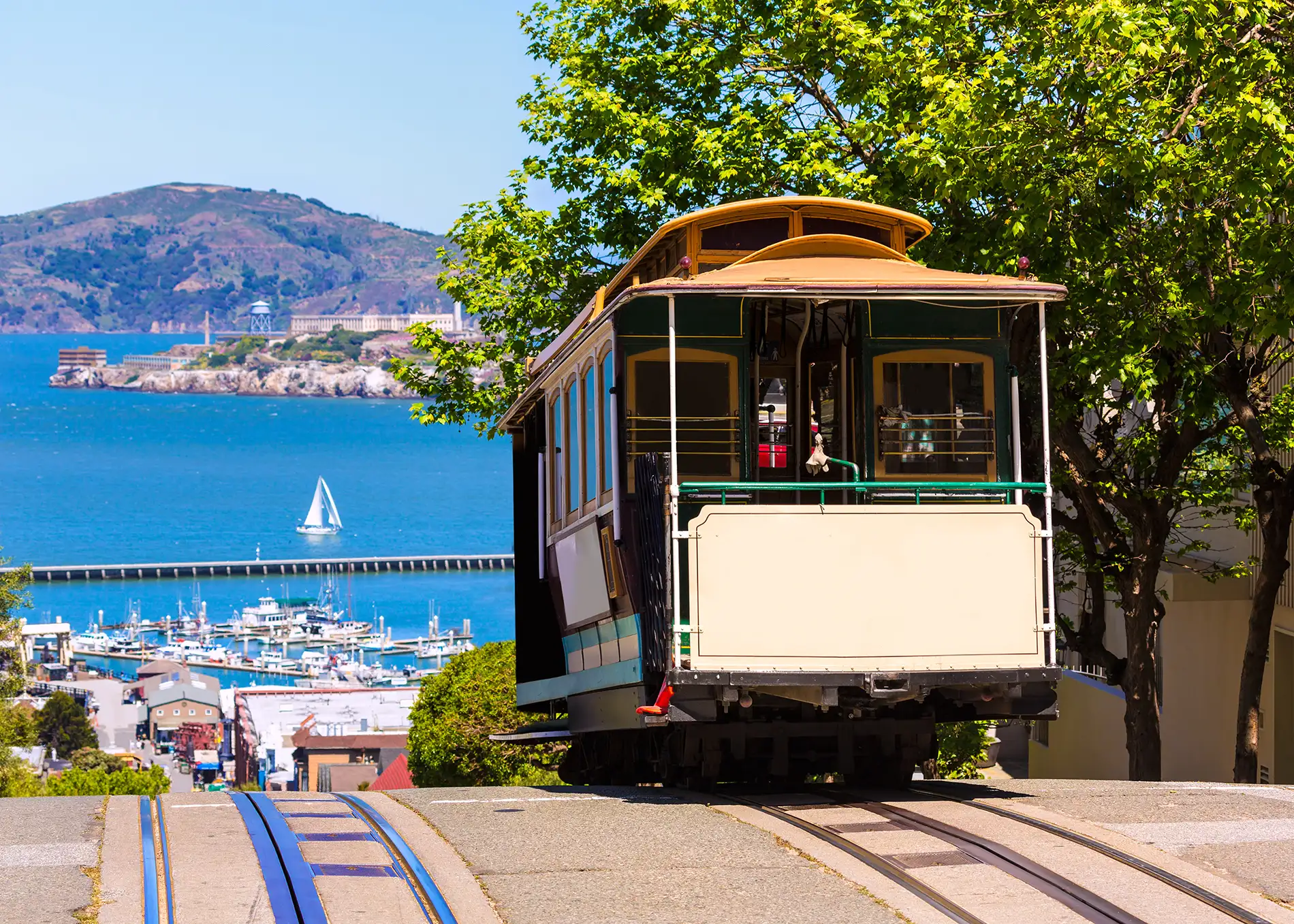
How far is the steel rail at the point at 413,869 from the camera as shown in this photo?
25.6ft

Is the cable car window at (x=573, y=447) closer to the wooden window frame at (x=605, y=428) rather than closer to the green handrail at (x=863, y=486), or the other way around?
the wooden window frame at (x=605, y=428)

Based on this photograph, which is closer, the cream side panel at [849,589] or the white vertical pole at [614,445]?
the cream side panel at [849,589]

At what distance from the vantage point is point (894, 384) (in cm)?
1204

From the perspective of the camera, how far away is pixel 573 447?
45.8 feet

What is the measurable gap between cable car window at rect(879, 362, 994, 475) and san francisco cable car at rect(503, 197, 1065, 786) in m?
0.02

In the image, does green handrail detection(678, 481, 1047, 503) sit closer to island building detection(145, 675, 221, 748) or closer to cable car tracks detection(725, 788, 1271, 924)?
cable car tracks detection(725, 788, 1271, 924)

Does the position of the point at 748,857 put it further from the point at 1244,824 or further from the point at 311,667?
the point at 311,667

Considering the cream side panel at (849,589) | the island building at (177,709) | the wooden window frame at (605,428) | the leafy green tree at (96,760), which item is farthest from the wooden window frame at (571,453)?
the island building at (177,709)

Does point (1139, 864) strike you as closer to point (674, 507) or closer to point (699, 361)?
point (674, 507)

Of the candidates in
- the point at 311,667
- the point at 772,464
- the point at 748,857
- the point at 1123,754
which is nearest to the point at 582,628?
the point at 772,464

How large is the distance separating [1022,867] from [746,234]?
6035 mm

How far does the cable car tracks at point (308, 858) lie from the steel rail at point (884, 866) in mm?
2327

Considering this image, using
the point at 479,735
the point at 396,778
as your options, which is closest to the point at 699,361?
the point at 479,735

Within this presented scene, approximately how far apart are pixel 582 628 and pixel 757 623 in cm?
385
